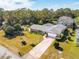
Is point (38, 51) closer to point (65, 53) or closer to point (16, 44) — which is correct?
point (65, 53)

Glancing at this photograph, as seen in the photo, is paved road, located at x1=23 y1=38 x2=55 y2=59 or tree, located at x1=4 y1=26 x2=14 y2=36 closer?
paved road, located at x1=23 y1=38 x2=55 y2=59

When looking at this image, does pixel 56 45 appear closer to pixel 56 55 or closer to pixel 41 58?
pixel 56 55

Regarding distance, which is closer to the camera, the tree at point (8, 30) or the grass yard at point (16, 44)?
the grass yard at point (16, 44)

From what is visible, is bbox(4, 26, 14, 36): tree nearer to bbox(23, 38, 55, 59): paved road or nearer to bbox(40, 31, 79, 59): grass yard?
bbox(23, 38, 55, 59): paved road

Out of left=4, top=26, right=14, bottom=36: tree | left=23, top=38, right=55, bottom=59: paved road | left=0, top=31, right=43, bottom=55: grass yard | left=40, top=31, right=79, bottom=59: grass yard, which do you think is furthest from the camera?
left=4, top=26, right=14, bottom=36: tree

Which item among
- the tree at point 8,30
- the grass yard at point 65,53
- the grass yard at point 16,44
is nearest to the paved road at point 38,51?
the grass yard at point 65,53

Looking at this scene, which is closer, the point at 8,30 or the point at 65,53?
the point at 65,53

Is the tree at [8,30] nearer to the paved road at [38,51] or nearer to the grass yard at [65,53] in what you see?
the paved road at [38,51]

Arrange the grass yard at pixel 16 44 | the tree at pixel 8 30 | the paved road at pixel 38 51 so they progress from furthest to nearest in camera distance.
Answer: the tree at pixel 8 30 → the grass yard at pixel 16 44 → the paved road at pixel 38 51

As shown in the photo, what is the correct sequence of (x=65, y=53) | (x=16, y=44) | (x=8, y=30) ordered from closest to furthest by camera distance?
(x=65, y=53)
(x=16, y=44)
(x=8, y=30)

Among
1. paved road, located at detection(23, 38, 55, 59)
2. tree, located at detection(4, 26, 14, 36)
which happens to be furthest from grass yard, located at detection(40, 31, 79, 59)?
tree, located at detection(4, 26, 14, 36)

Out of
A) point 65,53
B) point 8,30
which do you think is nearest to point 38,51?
point 65,53
